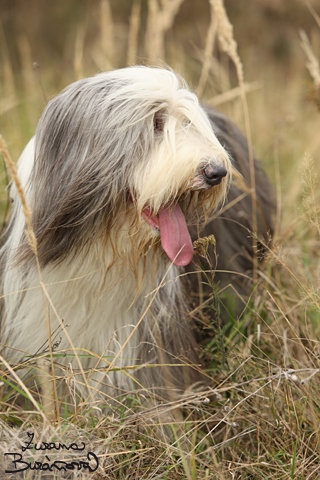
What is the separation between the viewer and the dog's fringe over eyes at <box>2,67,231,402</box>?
187 cm

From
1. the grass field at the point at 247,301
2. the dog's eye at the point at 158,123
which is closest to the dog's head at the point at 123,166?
the dog's eye at the point at 158,123

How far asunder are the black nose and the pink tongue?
214 millimetres

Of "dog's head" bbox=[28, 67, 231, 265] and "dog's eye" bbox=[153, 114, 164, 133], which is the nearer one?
"dog's head" bbox=[28, 67, 231, 265]

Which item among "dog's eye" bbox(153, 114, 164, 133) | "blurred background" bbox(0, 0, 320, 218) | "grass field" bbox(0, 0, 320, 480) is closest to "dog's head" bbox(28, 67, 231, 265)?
"dog's eye" bbox(153, 114, 164, 133)

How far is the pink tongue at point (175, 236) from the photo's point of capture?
198 cm

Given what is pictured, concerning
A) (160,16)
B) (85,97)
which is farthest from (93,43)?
(85,97)

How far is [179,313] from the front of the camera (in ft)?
7.99

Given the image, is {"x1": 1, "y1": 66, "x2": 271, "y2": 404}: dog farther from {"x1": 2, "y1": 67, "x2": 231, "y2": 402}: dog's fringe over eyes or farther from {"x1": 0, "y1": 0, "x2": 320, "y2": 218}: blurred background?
{"x1": 0, "y1": 0, "x2": 320, "y2": 218}: blurred background

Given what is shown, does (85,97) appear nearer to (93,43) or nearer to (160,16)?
(160,16)

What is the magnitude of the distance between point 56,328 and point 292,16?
899cm

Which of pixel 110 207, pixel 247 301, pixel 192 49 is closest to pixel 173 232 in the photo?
pixel 110 207

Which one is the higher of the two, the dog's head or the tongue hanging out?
the dog's head

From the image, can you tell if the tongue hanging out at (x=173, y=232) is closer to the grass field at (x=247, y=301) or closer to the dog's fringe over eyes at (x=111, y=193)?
the dog's fringe over eyes at (x=111, y=193)

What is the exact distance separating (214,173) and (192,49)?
7.30 meters
